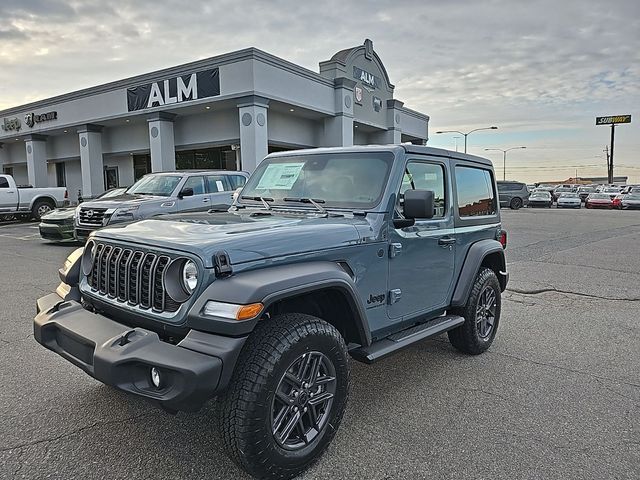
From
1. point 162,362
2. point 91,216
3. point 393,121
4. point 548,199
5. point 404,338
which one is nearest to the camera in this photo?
point 162,362

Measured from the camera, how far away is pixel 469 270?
435cm

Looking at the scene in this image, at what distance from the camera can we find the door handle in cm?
399

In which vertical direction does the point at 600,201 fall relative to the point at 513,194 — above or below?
below

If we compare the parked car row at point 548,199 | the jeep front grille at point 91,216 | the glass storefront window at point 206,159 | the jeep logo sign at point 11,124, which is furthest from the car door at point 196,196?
the parked car row at point 548,199

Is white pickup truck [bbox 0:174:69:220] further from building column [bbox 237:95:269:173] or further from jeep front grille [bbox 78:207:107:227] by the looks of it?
jeep front grille [bbox 78:207:107:227]

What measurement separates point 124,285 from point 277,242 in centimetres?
98

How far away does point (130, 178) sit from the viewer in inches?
1093

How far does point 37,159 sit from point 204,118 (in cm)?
1289

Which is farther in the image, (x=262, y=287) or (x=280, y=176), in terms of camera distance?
(x=280, y=176)

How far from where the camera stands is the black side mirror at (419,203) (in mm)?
3262

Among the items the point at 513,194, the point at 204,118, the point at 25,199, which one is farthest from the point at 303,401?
the point at 513,194

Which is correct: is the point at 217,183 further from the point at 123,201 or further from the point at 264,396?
the point at 264,396

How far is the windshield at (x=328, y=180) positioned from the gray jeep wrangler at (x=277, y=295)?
0.01 m

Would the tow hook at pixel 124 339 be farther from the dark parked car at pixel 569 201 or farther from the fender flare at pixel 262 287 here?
the dark parked car at pixel 569 201
